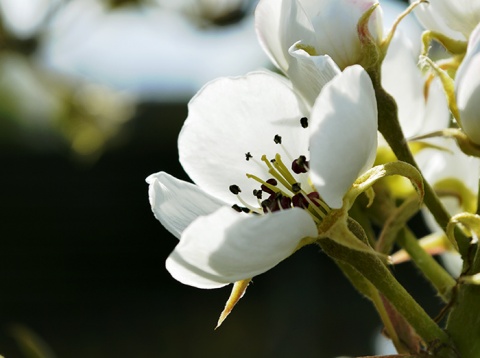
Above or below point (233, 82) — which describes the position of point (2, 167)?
below

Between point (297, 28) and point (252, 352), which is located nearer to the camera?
point (297, 28)

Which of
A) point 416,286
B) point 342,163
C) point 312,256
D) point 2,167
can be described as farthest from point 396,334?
point 2,167

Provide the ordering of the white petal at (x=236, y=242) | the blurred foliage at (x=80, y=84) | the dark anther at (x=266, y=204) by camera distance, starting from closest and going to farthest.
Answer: the white petal at (x=236, y=242), the dark anther at (x=266, y=204), the blurred foliage at (x=80, y=84)

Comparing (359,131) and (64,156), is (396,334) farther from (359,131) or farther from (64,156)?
(64,156)

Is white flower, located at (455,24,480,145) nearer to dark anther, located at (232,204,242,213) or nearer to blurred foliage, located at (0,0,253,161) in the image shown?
dark anther, located at (232,204,242,213)

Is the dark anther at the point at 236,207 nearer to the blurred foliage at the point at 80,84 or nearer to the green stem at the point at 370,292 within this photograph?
the green stem at the point at 370,292

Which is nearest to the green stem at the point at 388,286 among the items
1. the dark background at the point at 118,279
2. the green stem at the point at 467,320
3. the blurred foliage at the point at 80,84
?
the green stem at the point at 467,320
